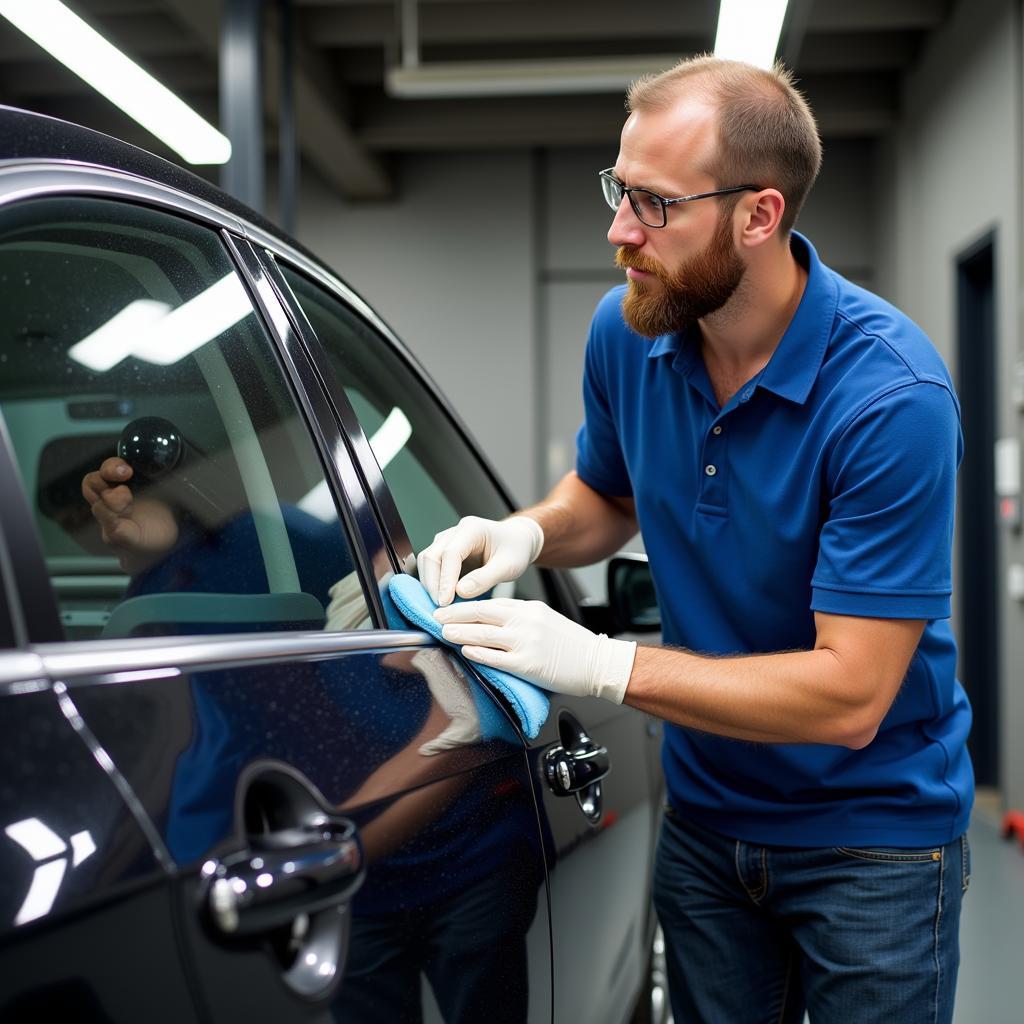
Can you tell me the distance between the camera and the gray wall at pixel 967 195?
17.2ft

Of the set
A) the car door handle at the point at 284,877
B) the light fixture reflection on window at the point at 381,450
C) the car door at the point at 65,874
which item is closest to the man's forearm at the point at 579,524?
the light fixture reflection on window at the point at 381,450

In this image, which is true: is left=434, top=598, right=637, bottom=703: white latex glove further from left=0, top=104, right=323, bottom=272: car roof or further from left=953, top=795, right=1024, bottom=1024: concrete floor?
left=953, top=795, right=1024, bottom=1024: concrete floor

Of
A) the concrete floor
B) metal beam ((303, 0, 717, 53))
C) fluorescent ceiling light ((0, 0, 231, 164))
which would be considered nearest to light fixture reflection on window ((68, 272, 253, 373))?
the concrete floor

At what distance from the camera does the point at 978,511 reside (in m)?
6.19

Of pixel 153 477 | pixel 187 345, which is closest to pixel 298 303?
pixel 187 345

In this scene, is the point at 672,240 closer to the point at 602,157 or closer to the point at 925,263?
the point at 925,263

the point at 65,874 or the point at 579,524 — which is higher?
the point at 579,524

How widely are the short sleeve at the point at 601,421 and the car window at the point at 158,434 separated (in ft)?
2.52

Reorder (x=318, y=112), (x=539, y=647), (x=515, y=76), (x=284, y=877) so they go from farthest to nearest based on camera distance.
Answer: (x=318, y=112) → (x=515, y=76) → (x=539, y=647) → (x=284, y=877)

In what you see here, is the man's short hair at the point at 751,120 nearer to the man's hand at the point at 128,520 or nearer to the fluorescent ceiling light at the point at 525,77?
the man's hand at the point at 128,520

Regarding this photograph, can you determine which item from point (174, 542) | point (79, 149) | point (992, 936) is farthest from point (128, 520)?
point (992, 936)

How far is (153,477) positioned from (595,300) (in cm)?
802

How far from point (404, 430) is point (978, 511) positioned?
5.31 m

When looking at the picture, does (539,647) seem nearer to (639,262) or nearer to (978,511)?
(639,262)
